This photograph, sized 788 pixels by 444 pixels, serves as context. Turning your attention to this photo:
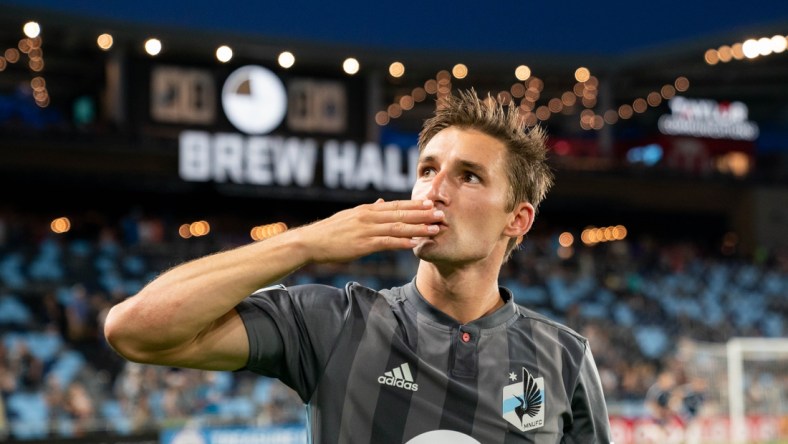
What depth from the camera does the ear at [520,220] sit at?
2.91m

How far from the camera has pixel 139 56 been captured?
2342 centimetres

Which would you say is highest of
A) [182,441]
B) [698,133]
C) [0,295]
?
[698,133]

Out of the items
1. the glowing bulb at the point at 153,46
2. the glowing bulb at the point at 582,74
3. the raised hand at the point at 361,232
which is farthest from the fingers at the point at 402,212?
the glowing bulb at the point at 582,74

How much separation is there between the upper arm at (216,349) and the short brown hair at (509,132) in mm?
794

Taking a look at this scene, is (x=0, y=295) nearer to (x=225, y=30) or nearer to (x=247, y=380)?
(x=247, y=380)

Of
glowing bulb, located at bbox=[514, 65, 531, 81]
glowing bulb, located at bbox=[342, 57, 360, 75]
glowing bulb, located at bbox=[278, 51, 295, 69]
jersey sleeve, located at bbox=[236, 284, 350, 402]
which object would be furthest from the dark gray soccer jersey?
glowing bulb, located at bbox=[514, 65, 531, 81]

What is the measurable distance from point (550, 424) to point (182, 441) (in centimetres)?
963

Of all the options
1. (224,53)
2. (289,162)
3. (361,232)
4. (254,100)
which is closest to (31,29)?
(224,53)

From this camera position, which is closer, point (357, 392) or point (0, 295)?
point (357, 392)

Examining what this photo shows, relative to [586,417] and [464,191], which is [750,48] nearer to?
[586,417]

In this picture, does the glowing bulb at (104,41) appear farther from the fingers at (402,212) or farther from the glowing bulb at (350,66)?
the fingers at (402,212)

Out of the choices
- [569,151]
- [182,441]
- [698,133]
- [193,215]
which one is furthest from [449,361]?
[698,133]

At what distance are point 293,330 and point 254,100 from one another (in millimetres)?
21988

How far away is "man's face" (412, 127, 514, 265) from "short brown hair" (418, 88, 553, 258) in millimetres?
27
